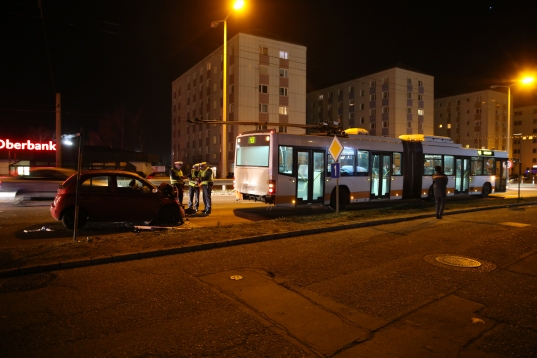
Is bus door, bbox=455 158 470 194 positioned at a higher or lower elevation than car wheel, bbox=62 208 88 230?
higher

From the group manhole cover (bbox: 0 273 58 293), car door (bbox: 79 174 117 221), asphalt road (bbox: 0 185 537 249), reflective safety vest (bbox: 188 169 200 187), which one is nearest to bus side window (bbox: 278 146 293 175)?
asphalt road (bbox: 0 185 537 249)

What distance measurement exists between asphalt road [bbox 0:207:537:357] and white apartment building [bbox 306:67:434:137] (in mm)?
49421

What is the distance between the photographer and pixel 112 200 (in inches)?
400

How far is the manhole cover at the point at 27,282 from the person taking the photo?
18.0ft

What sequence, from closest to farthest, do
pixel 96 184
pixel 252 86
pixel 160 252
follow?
pixel 160 252 < pixel 96 184 < pixel 252 86

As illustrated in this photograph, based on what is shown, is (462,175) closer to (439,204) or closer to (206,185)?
(439,204)

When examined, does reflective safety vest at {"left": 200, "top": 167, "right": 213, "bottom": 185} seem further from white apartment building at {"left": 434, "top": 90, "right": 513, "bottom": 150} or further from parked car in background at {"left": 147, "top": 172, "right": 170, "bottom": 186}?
white apartment building at {"left": 434, "top": 90, "right": 513, "bottom": 150}

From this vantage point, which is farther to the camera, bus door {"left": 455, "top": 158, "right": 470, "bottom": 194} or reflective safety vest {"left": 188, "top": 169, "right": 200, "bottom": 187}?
bus door {"left": 455, "top": 158, "right": 470, "bottom": 194}

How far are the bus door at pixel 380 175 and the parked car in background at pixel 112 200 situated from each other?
362 inches

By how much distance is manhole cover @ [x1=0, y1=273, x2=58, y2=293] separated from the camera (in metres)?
5.48

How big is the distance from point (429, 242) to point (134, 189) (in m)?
7.76

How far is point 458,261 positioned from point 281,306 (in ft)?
13.9

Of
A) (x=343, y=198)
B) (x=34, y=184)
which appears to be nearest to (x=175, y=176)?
(x=343, y=198)

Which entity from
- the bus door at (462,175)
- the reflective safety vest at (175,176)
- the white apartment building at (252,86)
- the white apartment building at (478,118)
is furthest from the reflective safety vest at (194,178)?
the white apartment building at (478,118)
